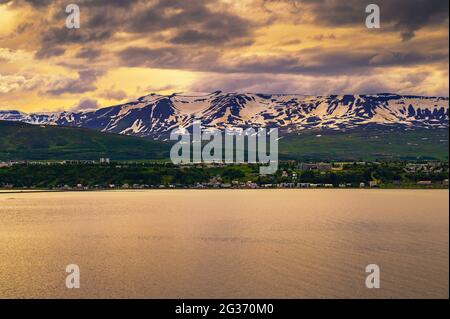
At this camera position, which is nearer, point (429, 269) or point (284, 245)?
point (429, 269)

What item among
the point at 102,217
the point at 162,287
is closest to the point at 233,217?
the point at 102,217

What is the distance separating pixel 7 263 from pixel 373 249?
44.9 meters

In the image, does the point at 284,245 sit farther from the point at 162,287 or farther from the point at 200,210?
the point at 200,210

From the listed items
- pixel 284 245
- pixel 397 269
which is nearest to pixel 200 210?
pixel 284 245

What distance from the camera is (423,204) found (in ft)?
477

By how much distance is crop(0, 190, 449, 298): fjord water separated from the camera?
61.4 metres

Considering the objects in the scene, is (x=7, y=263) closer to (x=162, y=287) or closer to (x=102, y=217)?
(x=162, y=287)

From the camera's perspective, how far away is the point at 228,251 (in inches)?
3290

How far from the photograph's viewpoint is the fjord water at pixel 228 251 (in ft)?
201
